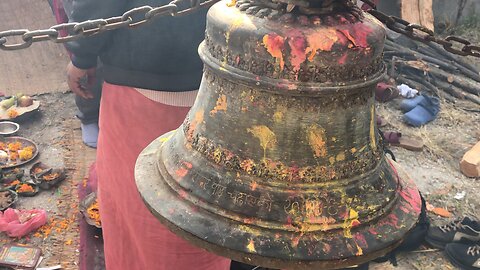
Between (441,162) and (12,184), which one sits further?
(441,162)

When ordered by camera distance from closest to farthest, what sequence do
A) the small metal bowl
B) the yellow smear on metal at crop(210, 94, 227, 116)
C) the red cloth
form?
the yellow smear on metal at crop(210, 94, 227, 116) < the red cloth < the small metal bowl

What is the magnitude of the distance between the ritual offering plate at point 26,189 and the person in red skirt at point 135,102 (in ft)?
6.88

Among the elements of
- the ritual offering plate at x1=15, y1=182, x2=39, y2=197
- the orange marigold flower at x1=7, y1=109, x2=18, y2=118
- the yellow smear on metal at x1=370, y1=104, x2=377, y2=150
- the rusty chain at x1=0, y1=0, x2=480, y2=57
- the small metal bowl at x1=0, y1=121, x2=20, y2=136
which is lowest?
the ritual offering plate at x1=15, y1=182, x2=39, y2=197

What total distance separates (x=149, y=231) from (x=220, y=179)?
1.72 meters

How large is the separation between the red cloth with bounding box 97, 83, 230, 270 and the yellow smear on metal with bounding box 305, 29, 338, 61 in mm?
1587

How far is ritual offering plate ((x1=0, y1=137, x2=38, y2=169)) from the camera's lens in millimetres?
5159

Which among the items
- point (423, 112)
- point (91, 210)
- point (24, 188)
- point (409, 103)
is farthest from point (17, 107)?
point (423, 112)

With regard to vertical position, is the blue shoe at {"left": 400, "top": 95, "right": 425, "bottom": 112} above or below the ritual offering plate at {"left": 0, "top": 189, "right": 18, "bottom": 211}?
below

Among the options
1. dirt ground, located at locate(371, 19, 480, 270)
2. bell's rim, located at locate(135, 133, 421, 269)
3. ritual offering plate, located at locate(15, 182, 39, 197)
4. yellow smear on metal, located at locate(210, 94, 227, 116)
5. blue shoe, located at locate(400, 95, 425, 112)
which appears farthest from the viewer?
blue shoe, located at locate(400, 95, 425, 112)

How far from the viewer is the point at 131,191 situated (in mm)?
2756

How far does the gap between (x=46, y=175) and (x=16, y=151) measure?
0.68m

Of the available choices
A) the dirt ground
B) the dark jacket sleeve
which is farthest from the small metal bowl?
the dirt ground

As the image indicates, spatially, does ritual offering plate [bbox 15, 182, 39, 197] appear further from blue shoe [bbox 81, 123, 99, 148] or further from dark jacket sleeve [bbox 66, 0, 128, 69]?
dark jacket sleeve [bbox 66, 0, 128, 69]

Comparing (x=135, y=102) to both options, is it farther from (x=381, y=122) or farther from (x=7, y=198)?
(x=381, y=122)
